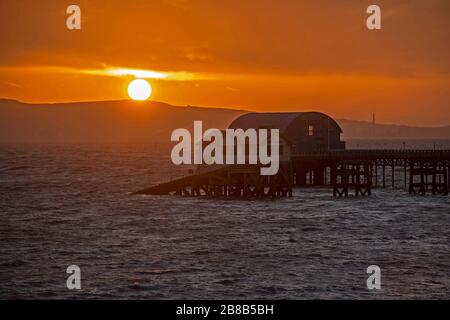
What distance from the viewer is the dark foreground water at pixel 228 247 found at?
126 feet

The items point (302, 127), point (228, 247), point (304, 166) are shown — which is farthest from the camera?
point (302, 127)

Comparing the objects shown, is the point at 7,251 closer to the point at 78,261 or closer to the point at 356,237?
the point at 78,261

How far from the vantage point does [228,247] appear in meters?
50.3

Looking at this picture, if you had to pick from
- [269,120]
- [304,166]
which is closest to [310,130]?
[269,120]

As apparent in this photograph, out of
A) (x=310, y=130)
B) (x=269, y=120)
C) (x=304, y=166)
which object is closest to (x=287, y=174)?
(x=304, y=166)

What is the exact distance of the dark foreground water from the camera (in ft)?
126

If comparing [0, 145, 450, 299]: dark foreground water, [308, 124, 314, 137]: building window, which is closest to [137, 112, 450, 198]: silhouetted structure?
[308, 124, 314, 137]: building window

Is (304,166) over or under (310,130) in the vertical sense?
under

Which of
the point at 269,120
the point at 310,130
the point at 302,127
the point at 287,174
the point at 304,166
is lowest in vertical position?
the point at 287,174

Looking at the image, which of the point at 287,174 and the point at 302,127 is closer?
the point at 287,174

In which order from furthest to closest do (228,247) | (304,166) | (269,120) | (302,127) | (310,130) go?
1. (310,130)
2. (269,120)
3. (302,127)
4. (304,166)
5. (228,247)

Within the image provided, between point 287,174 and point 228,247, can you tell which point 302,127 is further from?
point 228,247

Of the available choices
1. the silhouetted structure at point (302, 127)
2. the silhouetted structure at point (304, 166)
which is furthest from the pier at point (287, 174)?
the silhouetted structure at point (302, 127)

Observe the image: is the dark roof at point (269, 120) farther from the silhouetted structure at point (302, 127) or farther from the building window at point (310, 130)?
the building window at point (310, 130)
